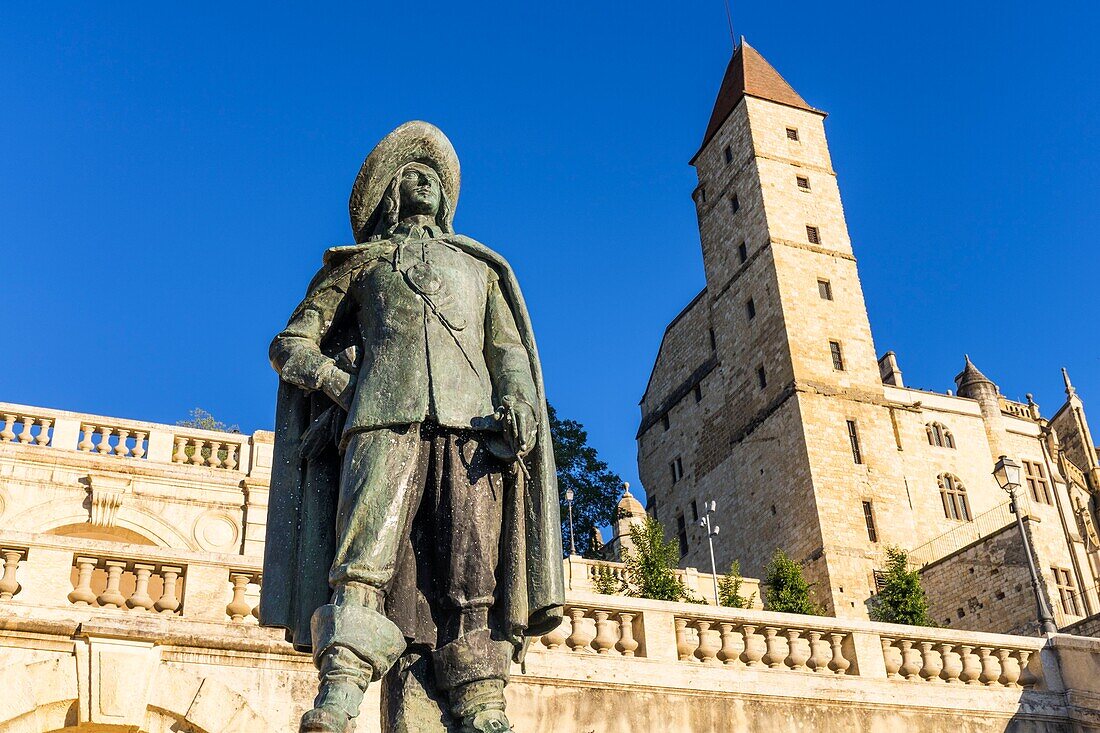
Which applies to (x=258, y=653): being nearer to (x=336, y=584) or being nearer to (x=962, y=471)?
(x=336, y=584)

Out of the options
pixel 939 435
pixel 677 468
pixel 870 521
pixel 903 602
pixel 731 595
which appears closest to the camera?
pixel 731 595

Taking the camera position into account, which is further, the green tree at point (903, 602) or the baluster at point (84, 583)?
the green tree at point (903, 602)

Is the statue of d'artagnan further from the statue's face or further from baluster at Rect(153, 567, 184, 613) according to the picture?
baluster at Rect(153, 567, 184, 613)

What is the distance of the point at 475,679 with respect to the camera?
4.29 meters

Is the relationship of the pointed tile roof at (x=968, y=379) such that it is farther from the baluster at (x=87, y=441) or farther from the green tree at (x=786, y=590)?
the baluster at (x=87, y=441)

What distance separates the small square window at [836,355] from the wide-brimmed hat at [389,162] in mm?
44724

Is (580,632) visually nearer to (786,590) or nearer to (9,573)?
(9,573)

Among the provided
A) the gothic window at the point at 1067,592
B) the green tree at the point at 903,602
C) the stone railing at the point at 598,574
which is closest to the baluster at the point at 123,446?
the stone railing at the point at 598,574

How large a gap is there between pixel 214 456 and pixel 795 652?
12.4 m

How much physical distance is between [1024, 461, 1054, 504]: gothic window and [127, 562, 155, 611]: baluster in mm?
54960

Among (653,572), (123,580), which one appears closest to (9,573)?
(123,580)

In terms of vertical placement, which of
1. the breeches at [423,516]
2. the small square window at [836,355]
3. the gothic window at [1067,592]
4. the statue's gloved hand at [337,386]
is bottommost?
the breeches at [423,516]

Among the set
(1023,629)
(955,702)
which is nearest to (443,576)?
(955,702)

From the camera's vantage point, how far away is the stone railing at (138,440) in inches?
798
